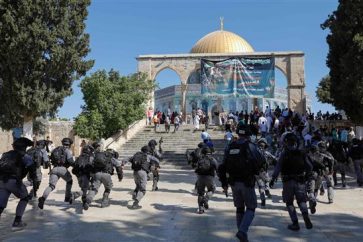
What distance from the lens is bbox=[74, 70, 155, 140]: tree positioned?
25469 millimetres

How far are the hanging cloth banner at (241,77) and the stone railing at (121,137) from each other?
608 cm

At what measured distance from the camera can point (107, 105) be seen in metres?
25.3

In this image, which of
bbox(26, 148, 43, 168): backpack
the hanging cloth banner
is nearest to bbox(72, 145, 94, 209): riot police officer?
bbox(26, 148, 43, 168): backpack

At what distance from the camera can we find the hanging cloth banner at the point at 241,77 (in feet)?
97.7

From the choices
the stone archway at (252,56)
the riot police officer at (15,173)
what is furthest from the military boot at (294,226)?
the stone archway at (252,56)

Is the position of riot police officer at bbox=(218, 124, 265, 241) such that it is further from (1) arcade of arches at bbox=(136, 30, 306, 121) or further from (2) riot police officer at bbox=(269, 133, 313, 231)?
(1) arcade of arches at bbox=(136, 30, 306, 121)

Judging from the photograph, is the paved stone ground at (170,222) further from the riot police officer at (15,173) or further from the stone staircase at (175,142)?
the stone staircase at (175,142)

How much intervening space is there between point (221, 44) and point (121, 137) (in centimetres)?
2887

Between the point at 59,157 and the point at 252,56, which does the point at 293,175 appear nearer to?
the point at 59,157

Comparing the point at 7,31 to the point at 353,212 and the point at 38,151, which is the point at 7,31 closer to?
the point at 38,151

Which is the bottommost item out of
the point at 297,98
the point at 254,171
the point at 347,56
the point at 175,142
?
the point at 254,171

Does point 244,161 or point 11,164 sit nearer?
point 244,161

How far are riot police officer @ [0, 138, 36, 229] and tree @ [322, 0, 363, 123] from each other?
11.9 m

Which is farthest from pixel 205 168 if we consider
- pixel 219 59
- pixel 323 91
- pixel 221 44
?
pixel 221 44
